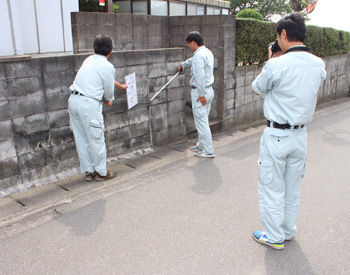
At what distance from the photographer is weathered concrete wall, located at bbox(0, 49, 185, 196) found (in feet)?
13.7

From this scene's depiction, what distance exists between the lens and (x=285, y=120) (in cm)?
299

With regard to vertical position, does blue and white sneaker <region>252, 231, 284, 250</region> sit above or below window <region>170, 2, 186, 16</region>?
below

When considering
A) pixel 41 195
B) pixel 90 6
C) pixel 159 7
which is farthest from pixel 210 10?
pixel 41 195

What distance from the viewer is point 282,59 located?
2918mm

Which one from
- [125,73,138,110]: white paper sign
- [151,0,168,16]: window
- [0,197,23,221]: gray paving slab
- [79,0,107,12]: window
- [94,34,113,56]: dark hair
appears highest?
[151,0,168,16]: window

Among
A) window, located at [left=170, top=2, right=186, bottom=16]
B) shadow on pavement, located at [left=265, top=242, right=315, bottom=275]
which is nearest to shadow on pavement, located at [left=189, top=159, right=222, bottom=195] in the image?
shadow on pavement, located at [left=265, top=242, right=315, bottom=275]

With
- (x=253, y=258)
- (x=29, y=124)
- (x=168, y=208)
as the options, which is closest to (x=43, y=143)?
(x=29, y=124)

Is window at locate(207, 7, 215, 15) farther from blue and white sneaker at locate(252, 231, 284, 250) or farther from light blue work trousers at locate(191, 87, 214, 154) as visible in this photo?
blue and white sneaker at locate(252, 231, 284, 250)

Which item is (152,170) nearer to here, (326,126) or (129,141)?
(129,141)

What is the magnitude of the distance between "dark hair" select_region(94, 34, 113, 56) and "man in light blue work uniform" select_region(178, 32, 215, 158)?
161 centimetres

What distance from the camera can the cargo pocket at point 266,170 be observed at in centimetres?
309

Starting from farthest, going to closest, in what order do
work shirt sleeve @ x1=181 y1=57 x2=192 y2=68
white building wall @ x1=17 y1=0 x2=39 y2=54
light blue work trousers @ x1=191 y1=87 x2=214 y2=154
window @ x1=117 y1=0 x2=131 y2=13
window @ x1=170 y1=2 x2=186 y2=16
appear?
window @ x1=170 y1=2 x2=186 y2=16 < window @ x1=117 y1=0 x2=131 y2=13 < white building wall @ x1=17 y1=0 x2=39 y2=54 < work shirt sleeve @ x1=181 y1=57 x2=192 y2=68 < light blue work trousers @ x1=191 y1=87 x2=214 y2=154

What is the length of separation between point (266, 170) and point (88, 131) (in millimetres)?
2426

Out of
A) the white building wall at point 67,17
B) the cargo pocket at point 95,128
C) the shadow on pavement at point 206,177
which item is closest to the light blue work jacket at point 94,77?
the cargo pocket at point 95,128
